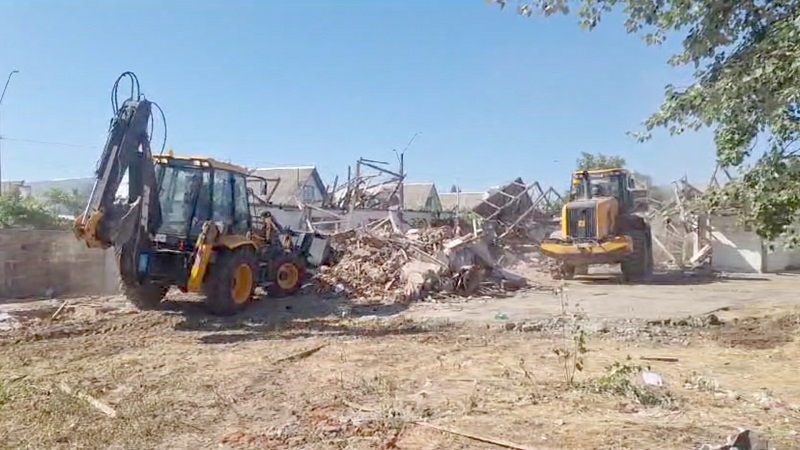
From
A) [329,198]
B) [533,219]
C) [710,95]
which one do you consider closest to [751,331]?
[710,95]

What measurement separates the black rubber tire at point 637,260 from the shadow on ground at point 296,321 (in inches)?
305

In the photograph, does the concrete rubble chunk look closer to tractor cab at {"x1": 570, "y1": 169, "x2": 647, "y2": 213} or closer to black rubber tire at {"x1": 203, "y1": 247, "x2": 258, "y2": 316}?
black rubber tire at {"x1": 203, "y1": 247, "x2": 258, "y2": 316}

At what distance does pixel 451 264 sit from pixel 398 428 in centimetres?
963

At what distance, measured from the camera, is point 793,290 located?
601 inches

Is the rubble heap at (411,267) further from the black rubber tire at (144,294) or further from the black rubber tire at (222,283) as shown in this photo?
the black rubber tire at (144,294)

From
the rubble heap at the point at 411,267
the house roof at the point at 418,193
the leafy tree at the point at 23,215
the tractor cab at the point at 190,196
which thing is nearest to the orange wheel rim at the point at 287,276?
the rubble heap at the point at 411,267

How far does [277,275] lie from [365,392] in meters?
7.00

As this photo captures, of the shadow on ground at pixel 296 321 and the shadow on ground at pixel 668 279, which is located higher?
the shadow on ground at pixel 668 279

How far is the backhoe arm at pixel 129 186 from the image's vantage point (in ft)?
28.2

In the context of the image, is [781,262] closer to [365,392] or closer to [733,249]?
[733,249]

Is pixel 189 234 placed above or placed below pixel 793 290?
above

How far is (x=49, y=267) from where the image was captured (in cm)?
1392

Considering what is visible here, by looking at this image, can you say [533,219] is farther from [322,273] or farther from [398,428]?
[398,428]

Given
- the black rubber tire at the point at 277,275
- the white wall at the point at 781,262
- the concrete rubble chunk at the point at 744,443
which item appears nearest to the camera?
the concrete rubble chunk at the point at 744,443
